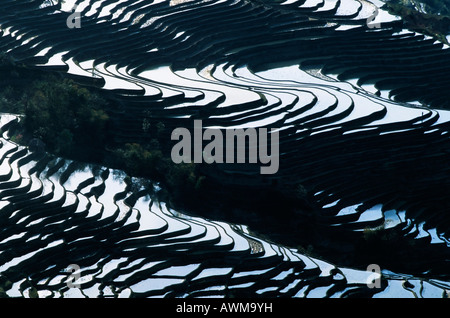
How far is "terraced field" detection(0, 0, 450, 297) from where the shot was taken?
18469mm

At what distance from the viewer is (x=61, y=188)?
818 inches

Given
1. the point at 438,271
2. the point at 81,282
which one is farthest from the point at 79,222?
the point at 438,271

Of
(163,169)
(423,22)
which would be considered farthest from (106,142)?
(423,22)

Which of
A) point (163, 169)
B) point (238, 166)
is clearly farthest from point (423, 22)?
point (163, 169)

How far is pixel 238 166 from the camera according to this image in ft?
70.8

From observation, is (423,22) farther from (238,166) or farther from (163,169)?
(163,169)

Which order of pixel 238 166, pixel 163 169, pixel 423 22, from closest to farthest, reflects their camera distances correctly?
pixel 238 166, pixel 163 169, pixel 423 22

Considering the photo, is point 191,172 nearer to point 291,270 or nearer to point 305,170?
point 305,170

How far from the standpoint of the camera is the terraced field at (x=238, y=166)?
18.5 meters

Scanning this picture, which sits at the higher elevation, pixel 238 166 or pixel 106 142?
pixel 106 142

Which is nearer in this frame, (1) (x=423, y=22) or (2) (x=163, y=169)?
(2) (x=163, y=169)

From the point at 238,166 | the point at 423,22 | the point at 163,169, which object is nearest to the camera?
the point at 238,166

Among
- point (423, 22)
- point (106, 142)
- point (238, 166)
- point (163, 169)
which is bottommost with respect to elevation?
point (163, 169)

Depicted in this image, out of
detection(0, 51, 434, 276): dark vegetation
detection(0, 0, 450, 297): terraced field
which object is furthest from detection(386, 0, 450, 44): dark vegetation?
detection(0, 51, 434, 276): dark vegetation
